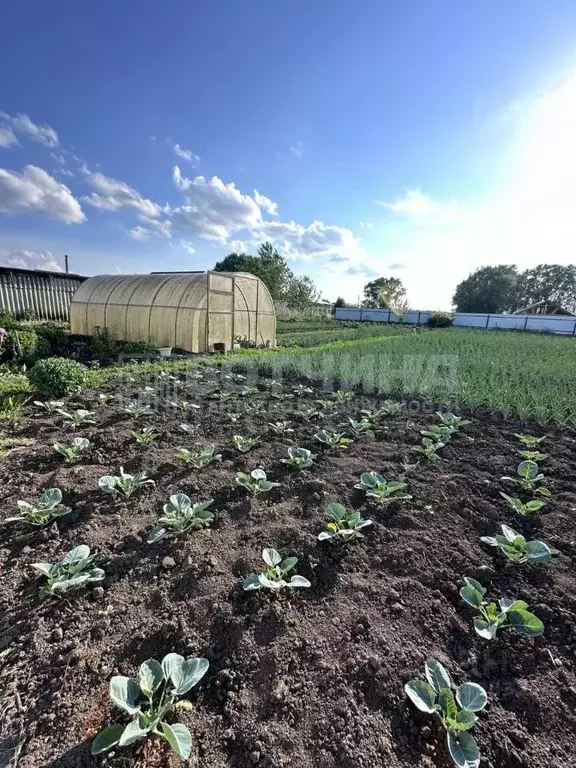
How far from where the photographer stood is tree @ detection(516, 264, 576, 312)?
154 ft

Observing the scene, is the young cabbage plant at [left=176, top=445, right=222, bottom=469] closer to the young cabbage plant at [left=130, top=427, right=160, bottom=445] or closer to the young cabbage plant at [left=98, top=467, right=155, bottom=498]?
the young cabbage plant at [left=98, top=467, right=155, bottom=498]

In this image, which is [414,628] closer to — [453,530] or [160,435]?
[453,530]

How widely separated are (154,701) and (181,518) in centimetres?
105

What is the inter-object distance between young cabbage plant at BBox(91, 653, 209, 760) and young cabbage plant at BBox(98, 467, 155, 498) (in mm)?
1460

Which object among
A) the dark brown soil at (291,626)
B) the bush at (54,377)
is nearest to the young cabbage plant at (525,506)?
the dark brown soil at (291,626)

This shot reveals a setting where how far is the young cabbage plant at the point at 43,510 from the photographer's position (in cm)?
241

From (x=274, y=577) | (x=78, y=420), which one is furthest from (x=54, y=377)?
(x=274, y=577)

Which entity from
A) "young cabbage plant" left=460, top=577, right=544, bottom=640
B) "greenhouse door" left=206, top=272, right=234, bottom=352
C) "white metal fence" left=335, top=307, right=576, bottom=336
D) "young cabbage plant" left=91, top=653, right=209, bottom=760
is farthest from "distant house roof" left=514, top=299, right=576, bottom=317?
"young cabbage plant" left=91, top=653, right=209, bottom=760

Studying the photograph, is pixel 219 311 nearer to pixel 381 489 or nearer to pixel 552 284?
pixel 381 489

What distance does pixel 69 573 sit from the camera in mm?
1927

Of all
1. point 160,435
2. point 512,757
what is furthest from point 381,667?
point 160,435

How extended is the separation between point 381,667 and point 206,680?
0.74 m

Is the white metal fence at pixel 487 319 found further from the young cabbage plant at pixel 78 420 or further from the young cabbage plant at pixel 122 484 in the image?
the young cabbage plant at pixel 122 484

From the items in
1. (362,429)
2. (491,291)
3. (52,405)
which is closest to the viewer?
(362,429)
